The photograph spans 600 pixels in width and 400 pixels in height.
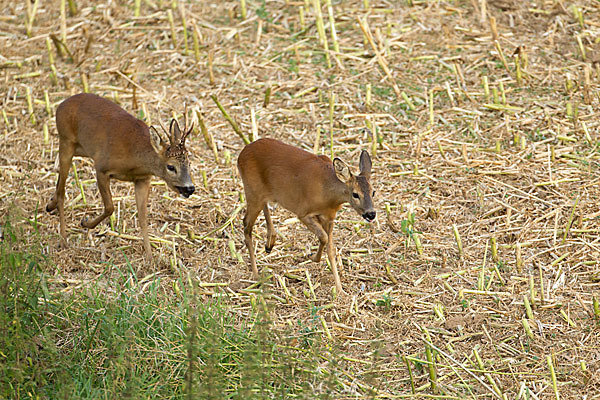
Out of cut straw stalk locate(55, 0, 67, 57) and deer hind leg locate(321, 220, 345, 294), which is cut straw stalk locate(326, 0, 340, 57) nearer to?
cut straw stalk locate(55, 0, 67, 57)

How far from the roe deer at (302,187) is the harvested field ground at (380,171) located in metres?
0.43

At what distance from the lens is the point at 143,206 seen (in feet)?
27.8

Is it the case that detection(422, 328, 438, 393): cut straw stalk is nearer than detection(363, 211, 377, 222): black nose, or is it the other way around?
detection(422, 328, 438, 393): cut straw stalk

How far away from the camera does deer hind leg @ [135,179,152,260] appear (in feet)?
27.2

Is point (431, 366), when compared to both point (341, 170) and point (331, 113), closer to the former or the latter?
point (341, 170)

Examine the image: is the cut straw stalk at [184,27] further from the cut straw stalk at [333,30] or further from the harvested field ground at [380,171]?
the cut straw stalk at [333,30]

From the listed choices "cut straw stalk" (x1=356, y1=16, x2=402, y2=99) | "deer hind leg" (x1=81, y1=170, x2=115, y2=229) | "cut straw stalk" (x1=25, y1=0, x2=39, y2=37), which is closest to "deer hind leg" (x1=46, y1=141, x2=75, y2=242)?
"deer hind leg" (x1=81, y1=170, x2=115, y2=229)

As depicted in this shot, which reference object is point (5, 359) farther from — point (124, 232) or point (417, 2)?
point (417, 2)

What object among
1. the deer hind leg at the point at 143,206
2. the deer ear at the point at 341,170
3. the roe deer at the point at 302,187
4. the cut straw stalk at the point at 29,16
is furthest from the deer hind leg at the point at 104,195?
the cut straw stalk at the point at 29,16

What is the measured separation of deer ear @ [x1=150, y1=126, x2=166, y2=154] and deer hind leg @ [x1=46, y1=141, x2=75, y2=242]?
1105 millimetres

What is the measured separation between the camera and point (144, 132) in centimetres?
838

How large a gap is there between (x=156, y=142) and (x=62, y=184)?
118cm

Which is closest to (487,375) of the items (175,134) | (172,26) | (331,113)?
(175,134)

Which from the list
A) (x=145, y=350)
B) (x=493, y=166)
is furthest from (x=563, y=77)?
(x=145, y=350)
